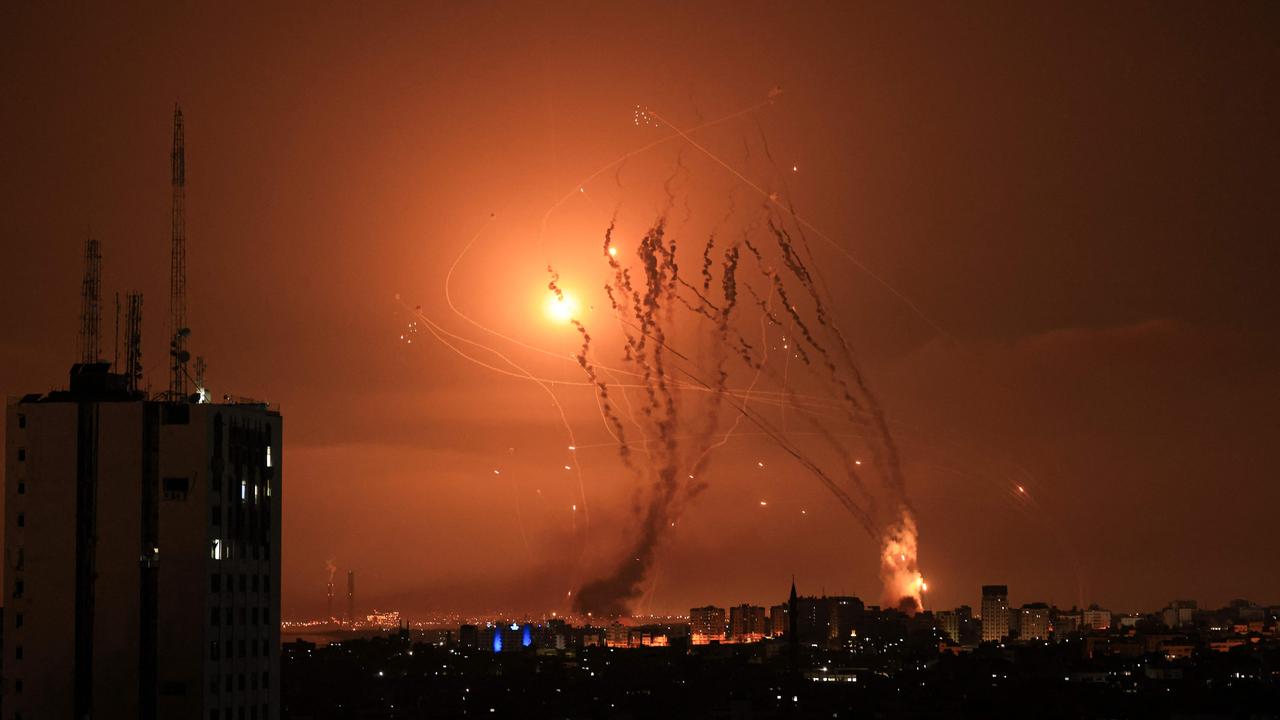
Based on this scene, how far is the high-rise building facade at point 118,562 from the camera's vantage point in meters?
50.3

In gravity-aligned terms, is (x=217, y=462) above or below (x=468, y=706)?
above

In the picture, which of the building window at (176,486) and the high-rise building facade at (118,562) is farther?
the building window at (176,486)

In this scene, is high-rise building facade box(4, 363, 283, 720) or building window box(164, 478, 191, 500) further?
building window box(164, 478, 191, 500)

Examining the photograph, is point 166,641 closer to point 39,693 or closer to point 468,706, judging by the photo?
point 39,693

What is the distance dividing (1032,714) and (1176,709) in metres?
12.4

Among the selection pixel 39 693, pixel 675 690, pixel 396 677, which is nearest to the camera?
pixel 39 693

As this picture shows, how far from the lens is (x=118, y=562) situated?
167 feet

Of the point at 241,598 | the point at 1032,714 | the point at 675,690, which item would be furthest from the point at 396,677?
the point at 241,598

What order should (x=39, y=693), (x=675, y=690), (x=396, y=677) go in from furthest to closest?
1. (x=396, y=677)
2. (x=675, y=690)
3. (x=39, y=693)

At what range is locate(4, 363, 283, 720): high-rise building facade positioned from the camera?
1980 inches

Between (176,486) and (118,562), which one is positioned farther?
(176,486)

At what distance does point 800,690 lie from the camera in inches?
6506

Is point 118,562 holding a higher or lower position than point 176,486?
lower

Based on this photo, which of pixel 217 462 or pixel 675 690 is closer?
pixel 217 462
